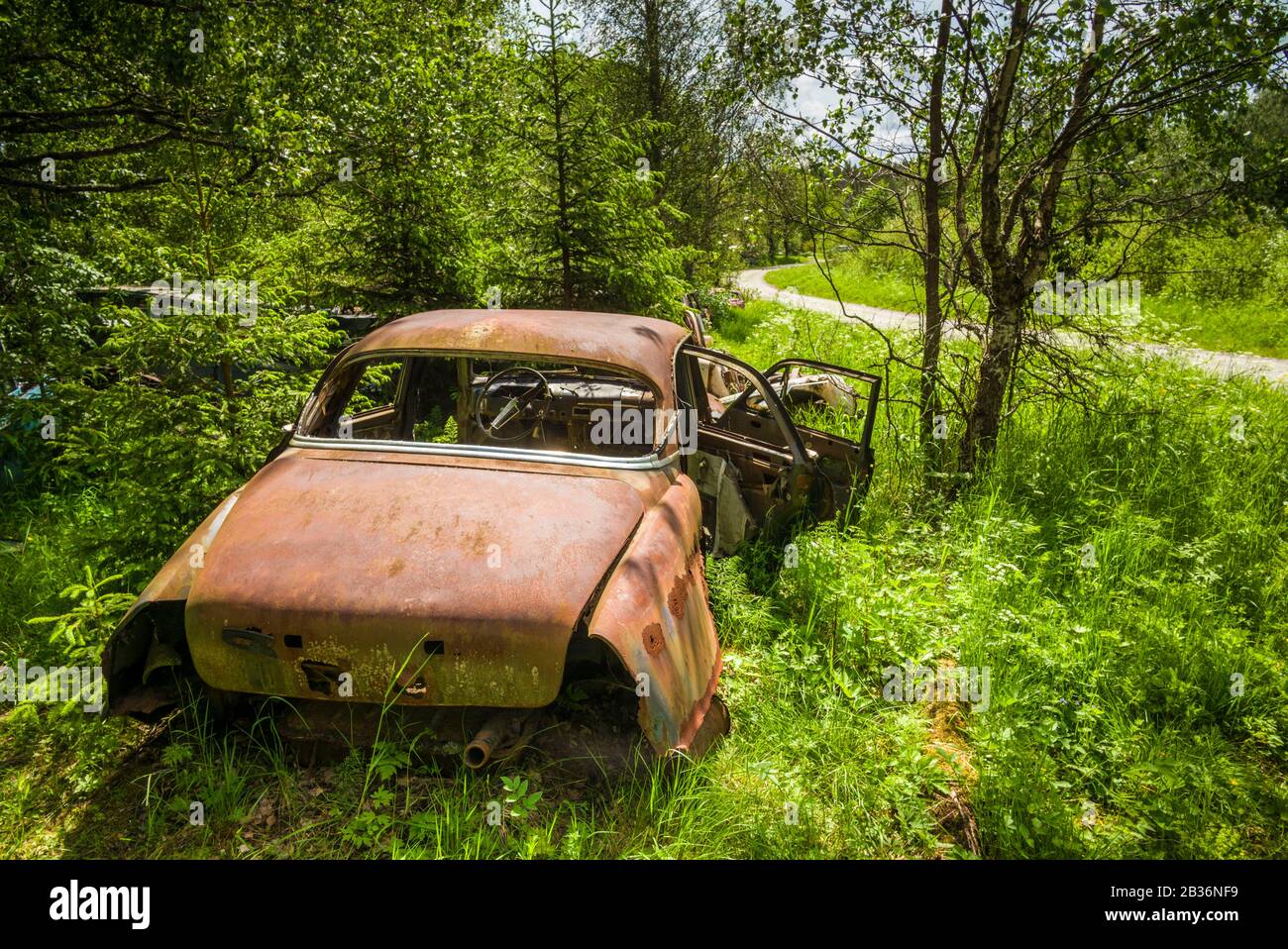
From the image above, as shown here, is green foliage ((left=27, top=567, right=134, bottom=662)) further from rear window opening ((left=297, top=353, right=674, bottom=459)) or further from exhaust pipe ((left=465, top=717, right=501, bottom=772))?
exhaust pipe ((left=465, top=717, right=501, bottom=772))

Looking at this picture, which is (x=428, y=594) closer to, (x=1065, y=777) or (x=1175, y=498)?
(x=1065, y=777)

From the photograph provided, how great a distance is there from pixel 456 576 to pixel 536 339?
4.95 ft

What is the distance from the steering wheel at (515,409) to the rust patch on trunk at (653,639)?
5.78ft

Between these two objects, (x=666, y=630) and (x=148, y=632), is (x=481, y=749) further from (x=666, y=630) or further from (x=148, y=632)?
(x=148, y=632)

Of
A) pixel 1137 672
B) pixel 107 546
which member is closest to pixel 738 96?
pixel 1137 672

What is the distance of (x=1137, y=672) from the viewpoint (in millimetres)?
3658

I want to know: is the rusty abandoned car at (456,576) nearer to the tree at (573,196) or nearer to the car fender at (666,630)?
the car fender at (666,630)

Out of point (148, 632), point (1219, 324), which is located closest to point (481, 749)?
point (148, 632)

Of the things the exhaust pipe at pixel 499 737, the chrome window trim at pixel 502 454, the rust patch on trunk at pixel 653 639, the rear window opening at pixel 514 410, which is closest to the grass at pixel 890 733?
the exhaust pipe at pixel 499 737

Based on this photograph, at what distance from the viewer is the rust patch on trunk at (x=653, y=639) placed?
2578mm

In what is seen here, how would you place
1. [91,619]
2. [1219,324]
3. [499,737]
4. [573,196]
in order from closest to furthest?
[499,737] → [91,619] → [573,196] → [1219,324]

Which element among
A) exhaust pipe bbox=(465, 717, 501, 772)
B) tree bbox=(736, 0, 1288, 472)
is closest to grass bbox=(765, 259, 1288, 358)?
tree bbox=(736, 0, 1288, 472)

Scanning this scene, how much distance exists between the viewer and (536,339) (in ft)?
12.2

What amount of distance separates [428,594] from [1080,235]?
584 centimetres
